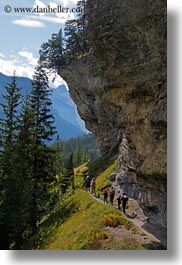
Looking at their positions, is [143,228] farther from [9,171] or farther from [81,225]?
[9,171]

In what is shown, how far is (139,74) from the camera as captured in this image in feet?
46.1

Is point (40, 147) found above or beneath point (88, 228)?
above

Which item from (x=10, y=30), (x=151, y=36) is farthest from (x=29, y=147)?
(x=151, y=36)

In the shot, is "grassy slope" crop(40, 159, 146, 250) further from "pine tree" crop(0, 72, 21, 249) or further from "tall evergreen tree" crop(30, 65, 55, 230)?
"pine tree" crop(0, 72, 21, 249)

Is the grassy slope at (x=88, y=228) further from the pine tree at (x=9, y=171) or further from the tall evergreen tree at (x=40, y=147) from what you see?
the pine tree at (x=9, y=171)

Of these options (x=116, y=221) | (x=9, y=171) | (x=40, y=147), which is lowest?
(x=116, y=221)

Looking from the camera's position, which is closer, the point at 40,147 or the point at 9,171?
the point at 9,171

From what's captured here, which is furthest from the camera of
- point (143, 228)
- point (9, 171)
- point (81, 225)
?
point (9, 171)

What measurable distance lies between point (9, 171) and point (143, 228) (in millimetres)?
7557

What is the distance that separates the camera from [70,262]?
39.4ft

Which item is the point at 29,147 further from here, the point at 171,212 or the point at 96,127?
the point at 96,127

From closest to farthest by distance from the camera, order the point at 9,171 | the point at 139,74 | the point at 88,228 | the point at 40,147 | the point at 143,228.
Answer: the point at 139,74, the point at 143,228, the point at 88,228, the point at 9,171, the point at 40,147

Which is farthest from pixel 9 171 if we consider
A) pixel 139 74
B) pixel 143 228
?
pixel 139 74

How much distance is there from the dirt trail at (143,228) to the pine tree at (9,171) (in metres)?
4.35
